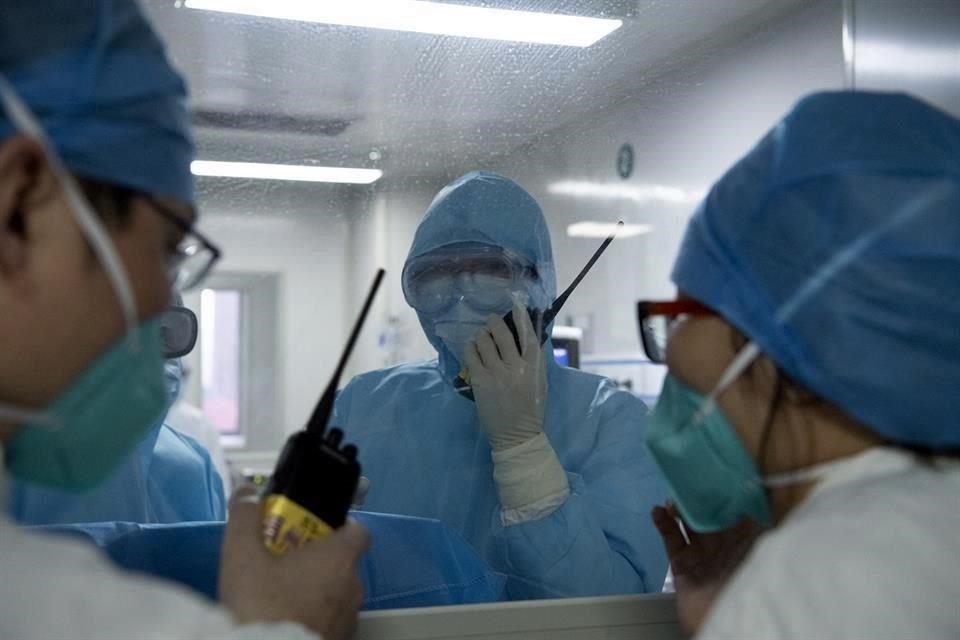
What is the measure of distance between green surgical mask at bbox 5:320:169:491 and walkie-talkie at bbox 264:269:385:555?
5.4 inches

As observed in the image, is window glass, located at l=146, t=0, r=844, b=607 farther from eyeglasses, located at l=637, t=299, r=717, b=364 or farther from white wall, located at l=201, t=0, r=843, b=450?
eyeglasses, located at l=637, t=299, r=717, b=364

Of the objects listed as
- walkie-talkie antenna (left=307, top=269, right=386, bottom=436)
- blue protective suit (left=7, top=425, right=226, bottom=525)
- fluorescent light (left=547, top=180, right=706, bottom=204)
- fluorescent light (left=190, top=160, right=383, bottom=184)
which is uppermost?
fluorescent light (left=547, top=180, right=706, bottom=204)

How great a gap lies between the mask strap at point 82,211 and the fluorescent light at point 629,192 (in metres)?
0.91

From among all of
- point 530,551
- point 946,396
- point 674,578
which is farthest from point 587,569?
point 946,396

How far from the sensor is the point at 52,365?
0.66 meters

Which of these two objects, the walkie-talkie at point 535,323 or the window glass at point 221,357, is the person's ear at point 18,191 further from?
the walkie-talkie at point 535,323

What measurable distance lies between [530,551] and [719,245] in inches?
21.7

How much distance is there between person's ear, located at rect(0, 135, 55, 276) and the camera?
2.01 feet

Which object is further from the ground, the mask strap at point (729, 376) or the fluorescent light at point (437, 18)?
the fluorescent light at point (437, 18)

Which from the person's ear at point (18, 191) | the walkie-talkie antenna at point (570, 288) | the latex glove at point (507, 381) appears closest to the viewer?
the person's ear at point (18, 191)

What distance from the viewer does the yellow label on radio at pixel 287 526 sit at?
81cm

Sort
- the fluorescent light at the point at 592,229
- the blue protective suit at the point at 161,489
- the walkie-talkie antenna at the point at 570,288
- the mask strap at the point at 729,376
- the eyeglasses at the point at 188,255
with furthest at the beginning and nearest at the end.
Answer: the fluorescent light at the point at 592,229 → the walkie-talkie antenna at the point at 570,288 → the blue protective suit at the point at 161,489 → the mask strap at the point at 729,376 → the eyeglasses at the point at 188,255

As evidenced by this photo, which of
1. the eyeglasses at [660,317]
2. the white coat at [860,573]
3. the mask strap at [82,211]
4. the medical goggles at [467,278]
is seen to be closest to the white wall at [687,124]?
the medical goggles at [467,278]

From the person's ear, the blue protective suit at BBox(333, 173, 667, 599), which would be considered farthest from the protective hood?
the person's ear
